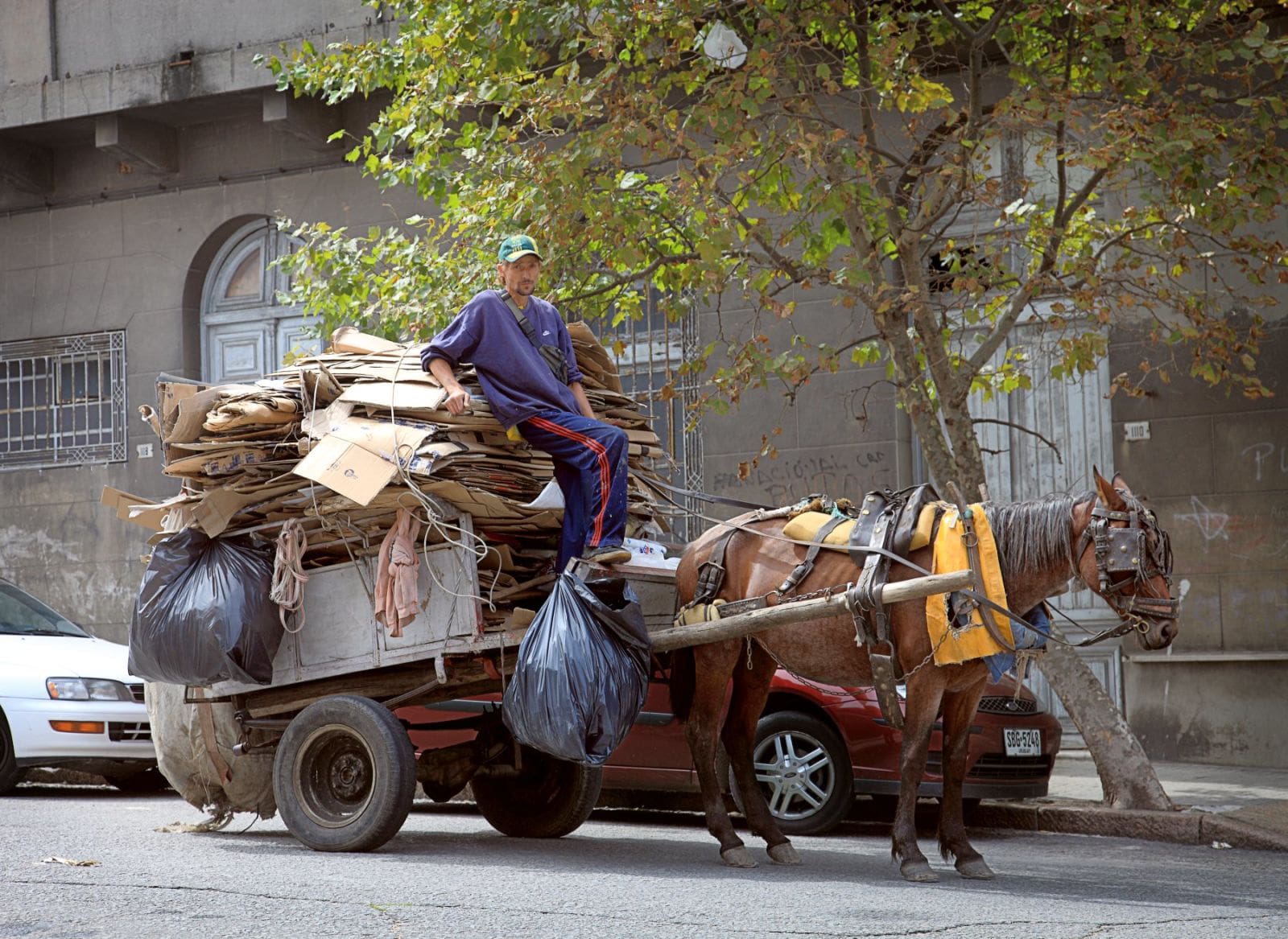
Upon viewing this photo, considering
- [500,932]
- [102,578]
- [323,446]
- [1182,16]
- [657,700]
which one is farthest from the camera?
[102,578]

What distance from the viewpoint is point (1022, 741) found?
9.51m

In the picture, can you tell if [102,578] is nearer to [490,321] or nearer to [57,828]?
[57,828]

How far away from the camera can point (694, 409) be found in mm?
11234

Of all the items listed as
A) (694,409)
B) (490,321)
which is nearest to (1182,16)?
(694,409)

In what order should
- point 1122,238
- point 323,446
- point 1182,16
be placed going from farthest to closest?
point 1182,16 < point 1122,238 < point 323,446

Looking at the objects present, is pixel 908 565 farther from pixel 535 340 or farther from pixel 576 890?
pixel 535 340

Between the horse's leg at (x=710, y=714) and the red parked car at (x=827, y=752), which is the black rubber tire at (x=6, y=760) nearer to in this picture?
the red parked car at (x=827, y=752)

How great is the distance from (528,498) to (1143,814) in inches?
182

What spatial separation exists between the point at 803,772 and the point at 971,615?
106 inches

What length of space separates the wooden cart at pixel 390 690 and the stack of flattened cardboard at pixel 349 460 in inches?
8.0

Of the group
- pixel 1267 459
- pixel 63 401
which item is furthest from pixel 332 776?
pixel 63 401

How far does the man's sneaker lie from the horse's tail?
85 centimetres

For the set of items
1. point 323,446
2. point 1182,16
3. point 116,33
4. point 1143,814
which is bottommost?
point 1143,814

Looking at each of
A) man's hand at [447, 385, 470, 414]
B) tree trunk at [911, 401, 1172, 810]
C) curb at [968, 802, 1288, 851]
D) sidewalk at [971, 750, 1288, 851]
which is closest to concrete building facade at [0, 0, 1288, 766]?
sidewalk at [971, 750, 1288, 851]
